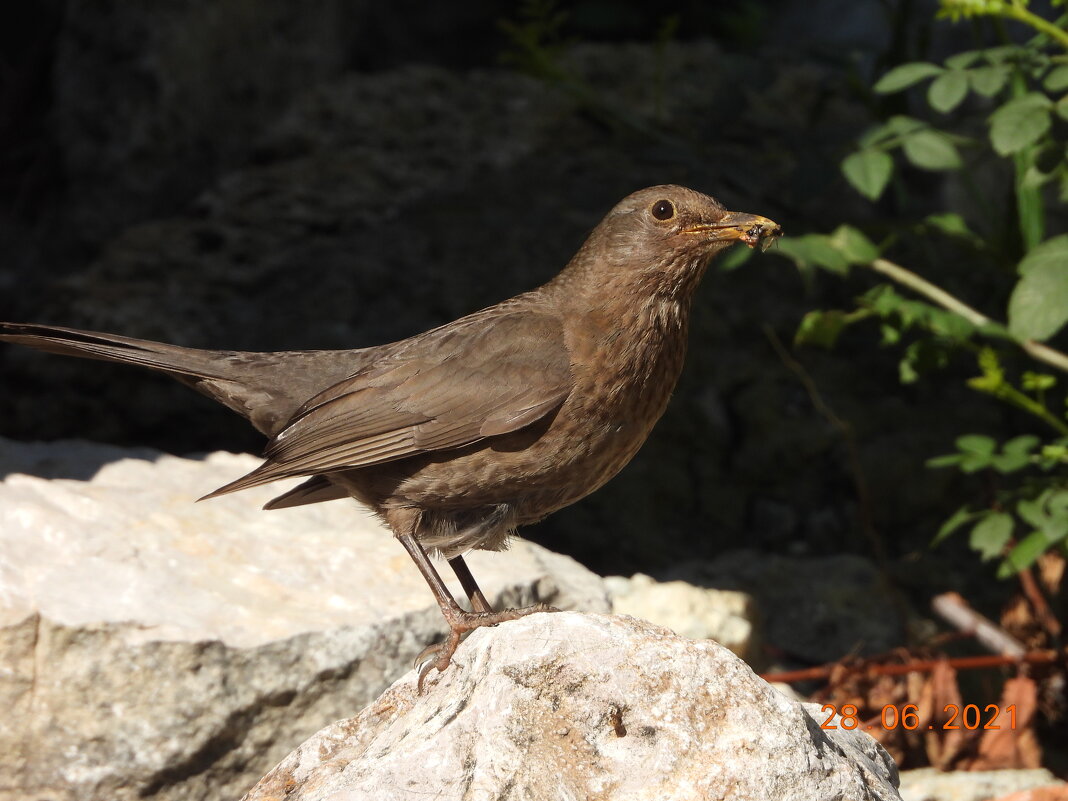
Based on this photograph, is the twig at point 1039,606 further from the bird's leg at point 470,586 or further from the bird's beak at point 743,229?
the bird's leg at point 470,586

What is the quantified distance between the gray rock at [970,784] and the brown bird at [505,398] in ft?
4.92

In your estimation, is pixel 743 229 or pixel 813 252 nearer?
pixel 743 229

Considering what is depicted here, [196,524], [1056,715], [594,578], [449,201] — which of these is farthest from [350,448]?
[449,201]

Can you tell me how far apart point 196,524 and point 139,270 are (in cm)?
251

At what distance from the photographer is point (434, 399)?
395 centimetres

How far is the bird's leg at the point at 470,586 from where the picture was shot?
13.2 ft

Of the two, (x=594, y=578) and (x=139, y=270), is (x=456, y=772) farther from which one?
(x=139, y=270)

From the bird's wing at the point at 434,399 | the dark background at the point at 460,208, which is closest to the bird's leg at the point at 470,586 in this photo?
the bird's wing at the point at 434,399

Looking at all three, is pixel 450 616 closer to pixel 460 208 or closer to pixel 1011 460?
pixel 1011 460

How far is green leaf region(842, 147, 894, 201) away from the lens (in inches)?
162

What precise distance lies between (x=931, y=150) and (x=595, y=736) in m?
2.44

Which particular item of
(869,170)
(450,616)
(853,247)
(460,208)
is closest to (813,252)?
(853,247)

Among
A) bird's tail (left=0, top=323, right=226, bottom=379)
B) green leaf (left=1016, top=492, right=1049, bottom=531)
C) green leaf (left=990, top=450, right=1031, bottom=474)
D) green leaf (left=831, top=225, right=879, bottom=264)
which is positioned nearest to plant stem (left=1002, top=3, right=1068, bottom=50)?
green leaf (left=831, top=225, right=879, bottom=264)

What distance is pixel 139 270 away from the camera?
6.43 m
